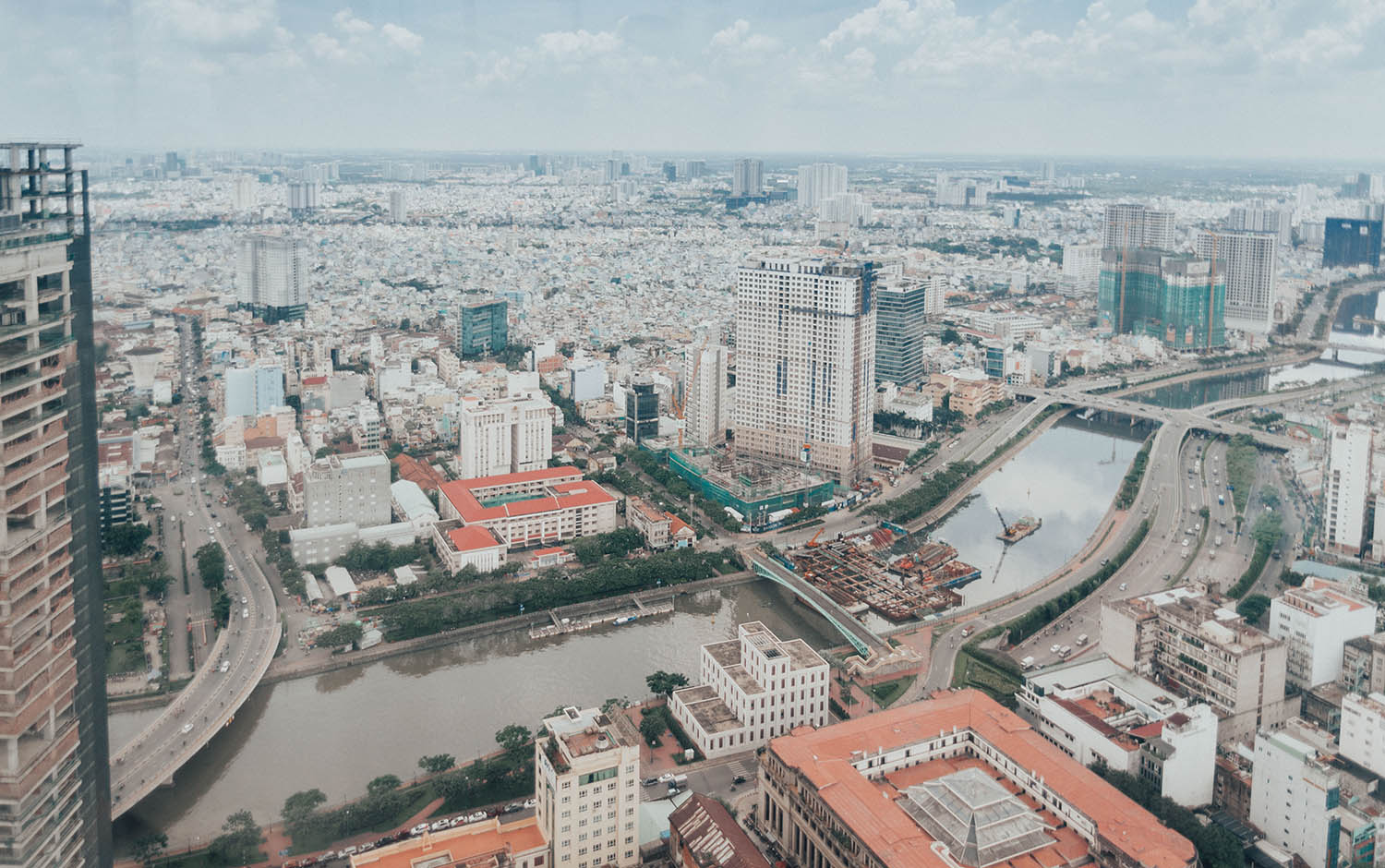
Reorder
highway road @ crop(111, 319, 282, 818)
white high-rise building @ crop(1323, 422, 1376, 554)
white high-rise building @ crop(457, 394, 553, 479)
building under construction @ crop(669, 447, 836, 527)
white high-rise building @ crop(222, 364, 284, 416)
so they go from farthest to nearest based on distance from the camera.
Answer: white high-rise building @ crop(222, 364, 284, 416)
white high-rise building @ crop(457, 394, 553, 479)
building under construction @ crop(669, 447, 836, 527)
white high-rise building @ crop(1323, 422, 1376, 554)
highway road @ crop(111, 319, 282, 818)

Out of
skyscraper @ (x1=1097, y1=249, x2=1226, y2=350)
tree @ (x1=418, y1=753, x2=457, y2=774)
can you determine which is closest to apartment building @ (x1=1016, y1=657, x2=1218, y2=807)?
tree @ (x1=418, y1=753, x2=457, y2=774)

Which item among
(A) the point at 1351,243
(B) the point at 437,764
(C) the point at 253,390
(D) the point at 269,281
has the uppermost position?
(A) the point at 1351,243

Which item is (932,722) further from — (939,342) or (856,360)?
(939,342)

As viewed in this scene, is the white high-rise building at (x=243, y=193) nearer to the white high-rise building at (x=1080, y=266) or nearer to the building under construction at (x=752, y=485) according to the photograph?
the building under construction at (x=752, y=485)

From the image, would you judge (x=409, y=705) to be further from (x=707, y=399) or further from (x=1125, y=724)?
(x=707, y=399)

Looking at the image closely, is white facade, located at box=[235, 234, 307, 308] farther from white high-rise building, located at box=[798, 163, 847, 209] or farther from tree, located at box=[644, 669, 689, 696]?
white high-rise building, located at box=[798, 163, 847, 209]

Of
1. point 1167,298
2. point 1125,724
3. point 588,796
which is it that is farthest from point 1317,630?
point 1167,298

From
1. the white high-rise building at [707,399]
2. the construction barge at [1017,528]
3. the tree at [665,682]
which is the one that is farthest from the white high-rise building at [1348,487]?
the white high-rise building at [707,399]
